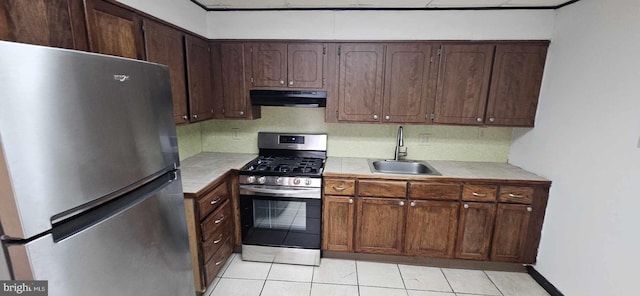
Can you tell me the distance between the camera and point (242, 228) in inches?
102

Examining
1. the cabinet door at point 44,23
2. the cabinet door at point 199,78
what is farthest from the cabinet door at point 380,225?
the cabinet door at point 44,23

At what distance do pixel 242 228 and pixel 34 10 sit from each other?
2.01 m

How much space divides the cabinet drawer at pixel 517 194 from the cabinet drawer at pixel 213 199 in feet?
7.76

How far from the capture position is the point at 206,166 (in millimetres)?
2549

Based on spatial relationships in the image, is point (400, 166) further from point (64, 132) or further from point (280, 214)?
point (64, 132)

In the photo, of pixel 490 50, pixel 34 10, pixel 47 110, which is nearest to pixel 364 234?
pixel 490 50

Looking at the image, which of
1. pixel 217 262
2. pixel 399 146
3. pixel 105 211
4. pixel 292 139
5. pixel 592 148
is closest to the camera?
pixel 105 211

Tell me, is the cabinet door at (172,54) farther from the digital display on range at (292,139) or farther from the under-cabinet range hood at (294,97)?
the digital display on range at (292,139)

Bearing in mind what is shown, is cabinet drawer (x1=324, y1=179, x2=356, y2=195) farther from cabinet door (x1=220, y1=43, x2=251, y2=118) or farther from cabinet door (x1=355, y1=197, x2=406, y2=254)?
Answer: cabinet door (x1=220, y1=43, x2=251, y2=118)

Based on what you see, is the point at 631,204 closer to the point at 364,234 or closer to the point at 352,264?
the point at 364,234

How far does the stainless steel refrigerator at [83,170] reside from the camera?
741 millimetres

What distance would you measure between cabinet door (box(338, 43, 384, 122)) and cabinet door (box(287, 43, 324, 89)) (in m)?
0.20

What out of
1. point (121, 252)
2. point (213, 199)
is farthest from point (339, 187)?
point (121, 252)

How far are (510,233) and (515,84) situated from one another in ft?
4.31
